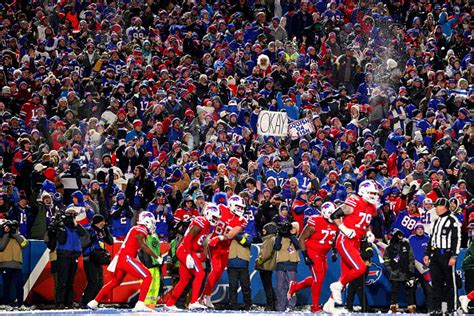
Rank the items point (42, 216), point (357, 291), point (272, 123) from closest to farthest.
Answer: point (357, 291) < point (42, 216) < point (272, 123)

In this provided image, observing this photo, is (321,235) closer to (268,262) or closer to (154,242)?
(268,262)

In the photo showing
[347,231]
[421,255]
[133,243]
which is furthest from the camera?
[421,255]

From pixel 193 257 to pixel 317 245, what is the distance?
2.19 m

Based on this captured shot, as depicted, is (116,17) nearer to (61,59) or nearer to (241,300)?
(61,59)

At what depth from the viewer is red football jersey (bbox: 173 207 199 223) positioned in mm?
21281

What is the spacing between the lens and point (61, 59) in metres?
26.3

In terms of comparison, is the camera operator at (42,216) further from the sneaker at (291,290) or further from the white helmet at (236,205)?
the sneaker at (291,290)

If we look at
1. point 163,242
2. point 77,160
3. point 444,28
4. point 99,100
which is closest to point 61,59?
point 99,100

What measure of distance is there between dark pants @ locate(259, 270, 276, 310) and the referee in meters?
3.65

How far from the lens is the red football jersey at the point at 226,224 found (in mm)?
19812

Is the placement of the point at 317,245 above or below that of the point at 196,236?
below

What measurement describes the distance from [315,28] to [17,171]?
34.1ft

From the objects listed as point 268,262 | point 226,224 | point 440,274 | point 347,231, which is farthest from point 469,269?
point 226,224

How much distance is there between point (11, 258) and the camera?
1978cm
